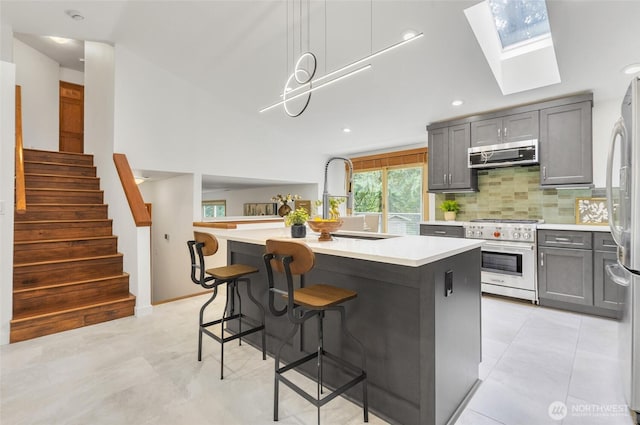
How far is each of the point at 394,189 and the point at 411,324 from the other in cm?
458

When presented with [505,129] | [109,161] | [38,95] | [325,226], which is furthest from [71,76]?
[505,129]

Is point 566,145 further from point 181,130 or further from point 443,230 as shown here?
point 181,130

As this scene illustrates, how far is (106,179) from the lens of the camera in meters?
4.23

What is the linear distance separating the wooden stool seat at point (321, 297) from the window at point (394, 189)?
3.59m

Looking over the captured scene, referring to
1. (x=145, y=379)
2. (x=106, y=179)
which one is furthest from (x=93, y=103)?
(x=145, y=379)

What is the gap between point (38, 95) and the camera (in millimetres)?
5668

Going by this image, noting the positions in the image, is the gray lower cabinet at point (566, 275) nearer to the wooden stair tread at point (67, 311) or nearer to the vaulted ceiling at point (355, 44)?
the vaulted ceiling at point (355, 44)

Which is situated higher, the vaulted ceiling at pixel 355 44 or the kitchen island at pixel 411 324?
the vaulted ceiling at pixel 355 44

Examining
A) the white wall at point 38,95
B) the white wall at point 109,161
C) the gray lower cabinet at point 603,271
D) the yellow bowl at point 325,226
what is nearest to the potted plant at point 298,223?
the yellow bowl at point 325,226

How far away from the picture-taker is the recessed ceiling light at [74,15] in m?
3.22

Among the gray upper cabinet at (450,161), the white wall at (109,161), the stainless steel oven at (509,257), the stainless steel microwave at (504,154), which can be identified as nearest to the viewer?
the white wall at (109,161)

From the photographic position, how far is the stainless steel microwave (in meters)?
3.69

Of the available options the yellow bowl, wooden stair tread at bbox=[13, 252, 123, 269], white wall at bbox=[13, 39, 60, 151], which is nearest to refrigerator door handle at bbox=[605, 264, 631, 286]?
the yellow bowl

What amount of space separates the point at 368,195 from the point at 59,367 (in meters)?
5.24
